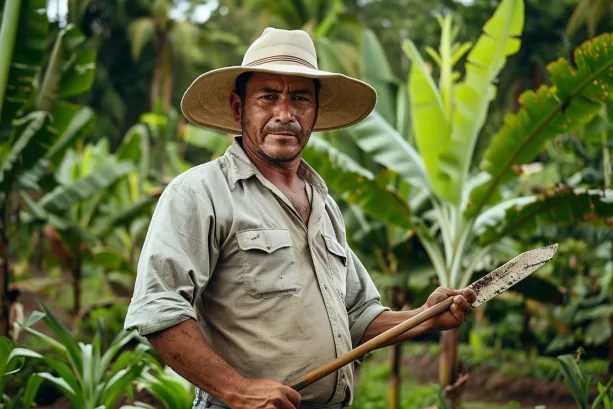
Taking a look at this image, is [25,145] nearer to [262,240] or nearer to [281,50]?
[281,50]

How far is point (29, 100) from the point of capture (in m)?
6.08

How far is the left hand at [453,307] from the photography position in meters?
2.41

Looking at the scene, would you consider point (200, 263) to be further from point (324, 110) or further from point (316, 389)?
point (324, 110)

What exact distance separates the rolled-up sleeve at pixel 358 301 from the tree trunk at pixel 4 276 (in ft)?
12.4

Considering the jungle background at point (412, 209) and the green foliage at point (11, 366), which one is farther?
the jungle background at point (412, 209)

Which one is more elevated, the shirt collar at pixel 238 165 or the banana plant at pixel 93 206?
the shirt collar at pixel 238 165

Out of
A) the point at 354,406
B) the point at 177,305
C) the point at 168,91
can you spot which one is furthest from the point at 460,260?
the point at 168,91

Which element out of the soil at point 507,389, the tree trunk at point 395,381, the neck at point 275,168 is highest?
the neck at point 275,168

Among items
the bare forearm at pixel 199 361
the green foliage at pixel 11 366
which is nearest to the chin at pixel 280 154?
the bare forearm at pixel 199 361

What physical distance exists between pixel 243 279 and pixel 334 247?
0.42 meters

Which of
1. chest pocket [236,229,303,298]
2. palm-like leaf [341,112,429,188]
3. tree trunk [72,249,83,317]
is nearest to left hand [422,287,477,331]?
chest pocket [236,229,303,298]

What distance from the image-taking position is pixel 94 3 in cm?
2647

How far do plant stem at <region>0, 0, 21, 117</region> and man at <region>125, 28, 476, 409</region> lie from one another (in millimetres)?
3066

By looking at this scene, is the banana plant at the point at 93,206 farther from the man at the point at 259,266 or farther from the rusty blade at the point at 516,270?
the rusty blade at the point at 516,270
